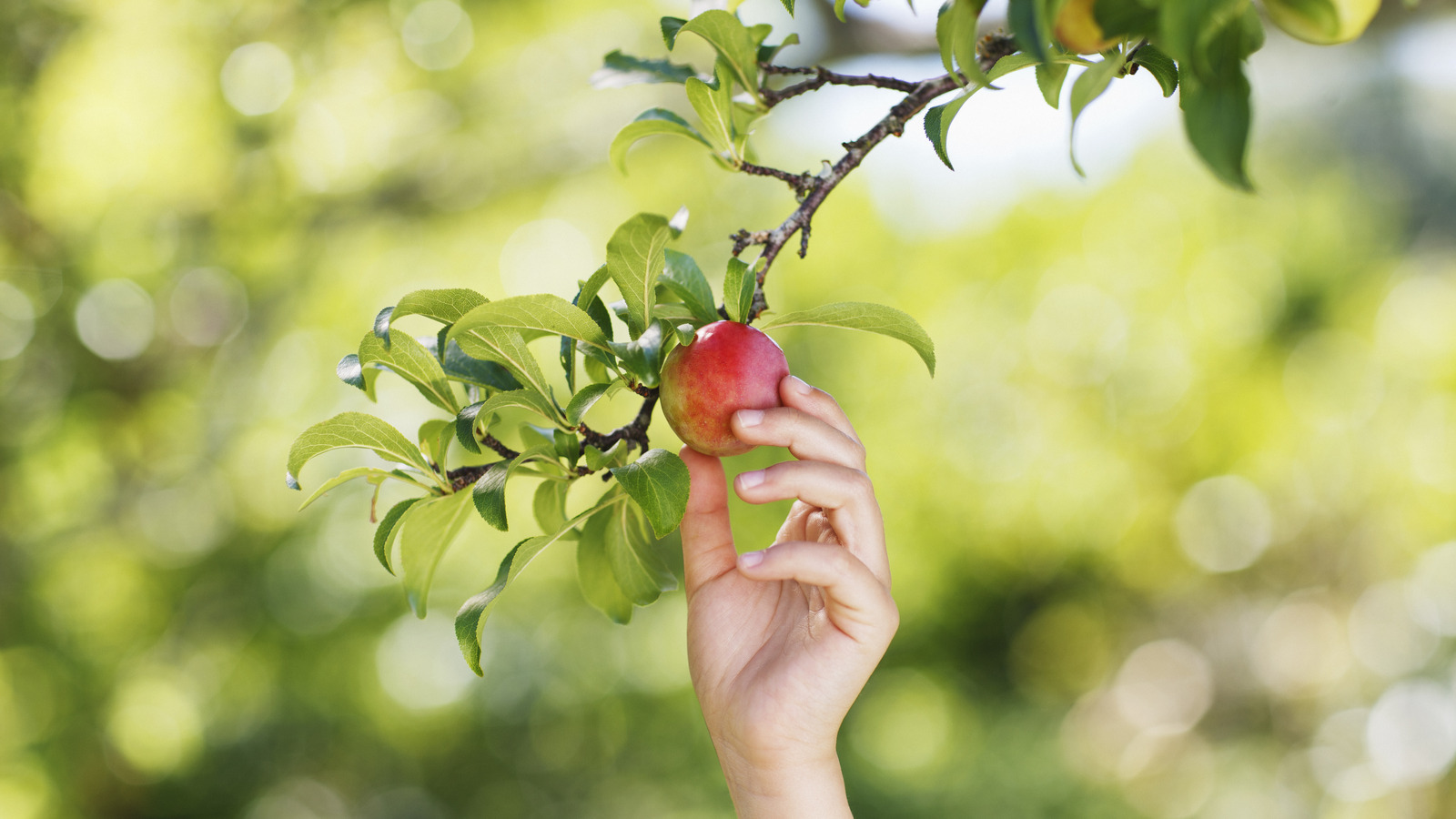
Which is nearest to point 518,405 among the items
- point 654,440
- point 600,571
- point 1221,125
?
point 600,571

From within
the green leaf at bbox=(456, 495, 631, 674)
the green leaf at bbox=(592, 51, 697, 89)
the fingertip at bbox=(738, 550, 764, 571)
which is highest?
the green leaf at bbox=(592, 51, 697, 89)

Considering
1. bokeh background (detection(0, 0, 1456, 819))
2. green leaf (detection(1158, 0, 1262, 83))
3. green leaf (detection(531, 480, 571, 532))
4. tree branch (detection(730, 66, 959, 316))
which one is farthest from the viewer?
bokeh background (detection(0, 0, 1456, 819))

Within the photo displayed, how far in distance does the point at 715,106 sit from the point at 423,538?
0.43 m

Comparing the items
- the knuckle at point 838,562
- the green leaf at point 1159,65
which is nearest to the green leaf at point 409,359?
the knuckle at point 838,562

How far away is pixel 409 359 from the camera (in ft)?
2.12

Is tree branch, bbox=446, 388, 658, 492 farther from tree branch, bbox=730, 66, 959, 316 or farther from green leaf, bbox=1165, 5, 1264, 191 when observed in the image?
green leaf, bbox=1165, 5, 1264, 191

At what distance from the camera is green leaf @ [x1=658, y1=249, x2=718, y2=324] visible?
635mm

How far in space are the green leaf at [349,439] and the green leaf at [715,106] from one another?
353 millimetres

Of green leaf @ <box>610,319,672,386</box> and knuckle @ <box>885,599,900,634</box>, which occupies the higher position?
green leaf @ <box>610,319,672,386</box>

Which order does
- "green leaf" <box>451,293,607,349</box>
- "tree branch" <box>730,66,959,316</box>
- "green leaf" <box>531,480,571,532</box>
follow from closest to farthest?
"green leaf" <box>451,293,607,349</box> → "tree branch" <box>730,66,959,316</box> → "green leaf" <box>531,480,571,532</box>

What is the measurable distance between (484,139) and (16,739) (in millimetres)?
2910

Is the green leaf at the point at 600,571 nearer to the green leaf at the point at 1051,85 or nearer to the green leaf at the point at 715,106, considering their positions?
the green leaf at the point at 715,106

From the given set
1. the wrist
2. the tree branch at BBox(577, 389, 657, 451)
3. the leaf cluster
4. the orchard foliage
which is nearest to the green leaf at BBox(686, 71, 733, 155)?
the orchard foliage

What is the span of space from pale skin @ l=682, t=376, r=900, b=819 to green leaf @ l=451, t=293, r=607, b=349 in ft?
0.49
